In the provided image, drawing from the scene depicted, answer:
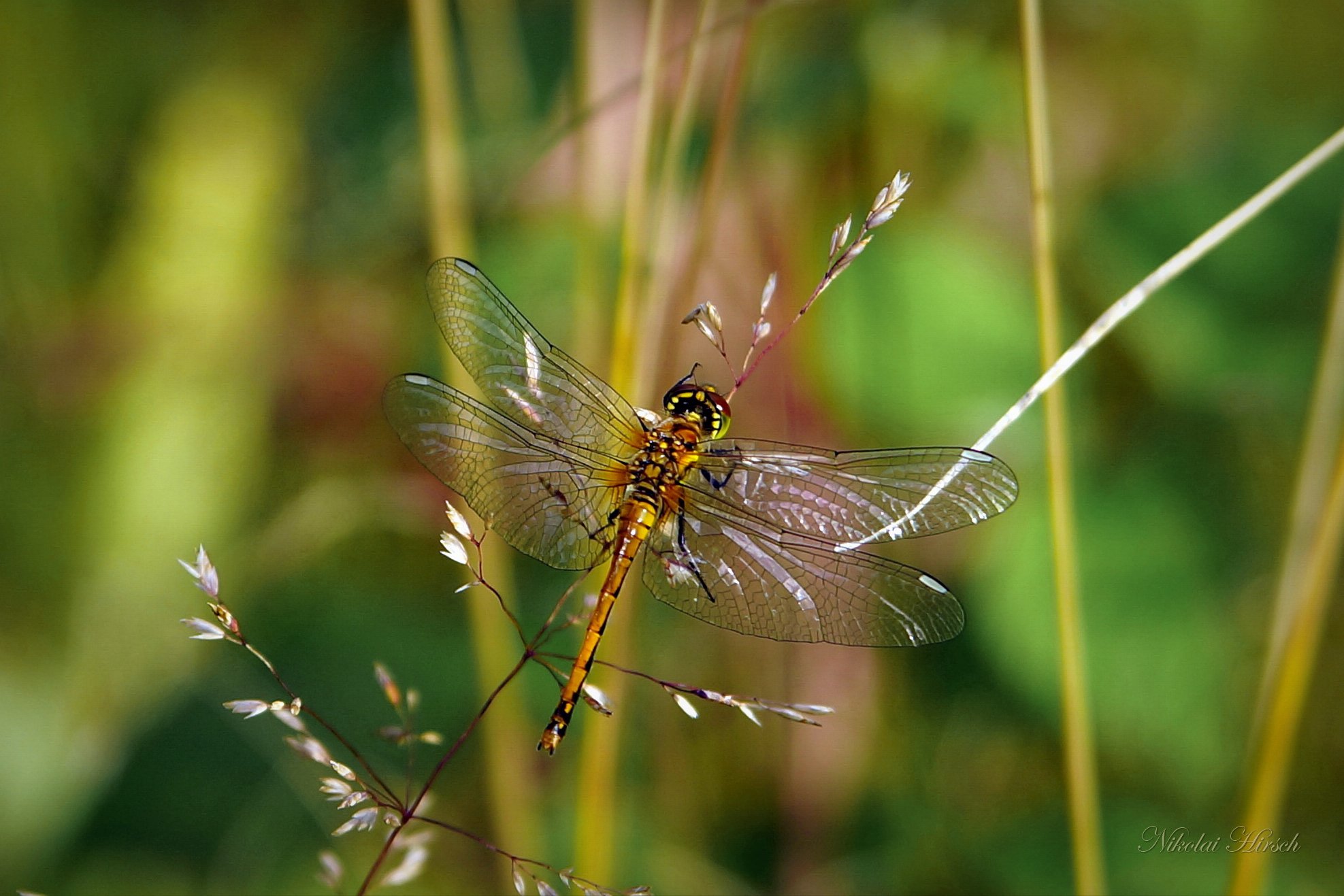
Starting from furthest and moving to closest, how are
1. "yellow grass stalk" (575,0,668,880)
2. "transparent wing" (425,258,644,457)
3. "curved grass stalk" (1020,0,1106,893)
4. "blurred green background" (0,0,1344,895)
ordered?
"blurred green background" (0,0,1344,895) < "transparent wing" (425,258,644,457) < "yellow grass stalk" (575,0,668,880) < "curved grass stalk" (1020,0,1106,893)

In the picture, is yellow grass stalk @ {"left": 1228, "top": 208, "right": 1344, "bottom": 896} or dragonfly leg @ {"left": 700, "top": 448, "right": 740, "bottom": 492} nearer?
yellow grass stalk @ {"left": 1228, "top": 208, "right": 1344, "bottom": 896}

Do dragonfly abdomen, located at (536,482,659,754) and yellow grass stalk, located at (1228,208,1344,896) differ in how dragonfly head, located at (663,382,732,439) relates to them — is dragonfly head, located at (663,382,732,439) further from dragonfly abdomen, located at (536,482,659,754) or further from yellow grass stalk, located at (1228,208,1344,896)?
yellow grass stalk, located at (1228,208,1344,896)

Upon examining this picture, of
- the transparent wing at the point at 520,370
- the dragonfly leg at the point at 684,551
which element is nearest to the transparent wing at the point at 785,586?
the dragonfly leg at the point at 684,551

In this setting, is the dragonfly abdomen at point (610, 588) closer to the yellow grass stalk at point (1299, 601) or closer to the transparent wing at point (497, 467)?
the transparent wing at point (497, 467)

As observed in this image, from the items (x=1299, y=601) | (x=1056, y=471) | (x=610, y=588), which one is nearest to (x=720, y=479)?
(x=610, y=588)

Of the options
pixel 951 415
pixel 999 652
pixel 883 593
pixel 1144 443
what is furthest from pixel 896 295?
pixel 883 593

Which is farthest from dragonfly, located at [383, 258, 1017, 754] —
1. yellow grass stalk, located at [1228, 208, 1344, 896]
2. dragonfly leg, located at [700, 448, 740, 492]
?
yellow grass stalk, located at [1228, 208, 1344, 896]

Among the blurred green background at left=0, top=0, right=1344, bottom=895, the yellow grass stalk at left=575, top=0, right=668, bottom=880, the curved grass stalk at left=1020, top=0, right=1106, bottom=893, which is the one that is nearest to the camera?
the curved grass stalk at left=1020, top=0, right=1106, bottom=893
